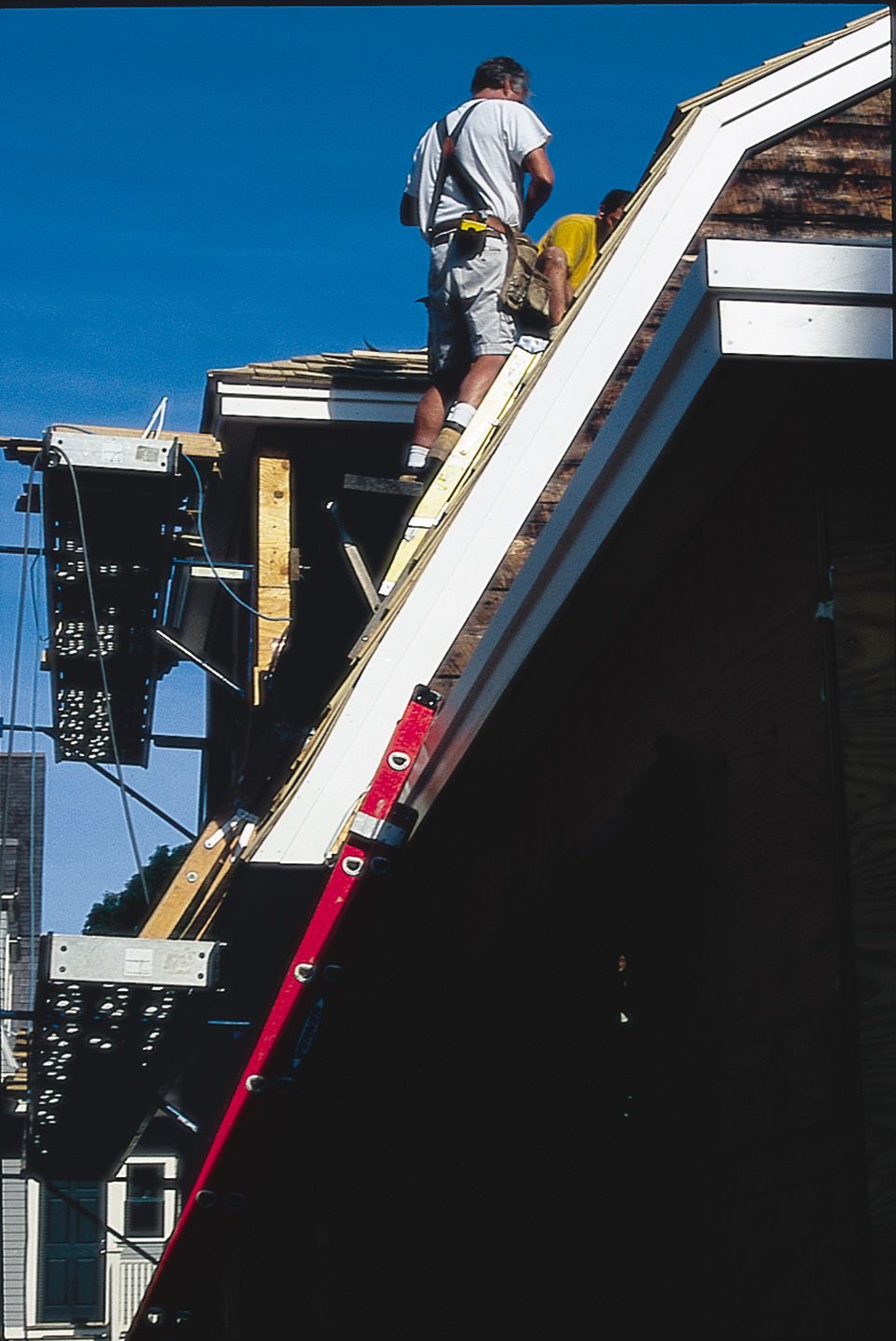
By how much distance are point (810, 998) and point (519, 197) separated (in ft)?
23.2

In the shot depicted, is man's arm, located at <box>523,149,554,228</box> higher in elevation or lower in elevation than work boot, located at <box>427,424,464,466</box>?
higher

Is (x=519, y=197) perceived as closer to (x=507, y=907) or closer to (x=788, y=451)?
(x=507, y=907)

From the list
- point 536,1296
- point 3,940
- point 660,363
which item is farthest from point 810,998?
point 3,940

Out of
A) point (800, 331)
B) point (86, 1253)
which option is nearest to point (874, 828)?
point (800, 331)

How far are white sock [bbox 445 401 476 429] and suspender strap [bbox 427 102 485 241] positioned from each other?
1182 millimetres

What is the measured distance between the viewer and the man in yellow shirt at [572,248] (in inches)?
364

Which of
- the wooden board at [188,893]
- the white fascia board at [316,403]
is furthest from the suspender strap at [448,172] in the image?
the wooden board at [188,893]

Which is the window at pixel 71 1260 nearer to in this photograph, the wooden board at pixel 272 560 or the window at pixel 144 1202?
the window at pixel 144 1202

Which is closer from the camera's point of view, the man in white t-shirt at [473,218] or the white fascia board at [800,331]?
the white fascia board at [800,331]

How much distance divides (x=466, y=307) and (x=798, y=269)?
20.6ft

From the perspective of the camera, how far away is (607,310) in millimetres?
7781

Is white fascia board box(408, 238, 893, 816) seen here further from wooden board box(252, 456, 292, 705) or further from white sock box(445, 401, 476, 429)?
wooden board box(252, 456, 292, 705)

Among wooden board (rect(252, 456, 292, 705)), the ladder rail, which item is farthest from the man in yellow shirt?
the ladder rail

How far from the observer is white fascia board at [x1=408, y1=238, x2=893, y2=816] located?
2977 mm
